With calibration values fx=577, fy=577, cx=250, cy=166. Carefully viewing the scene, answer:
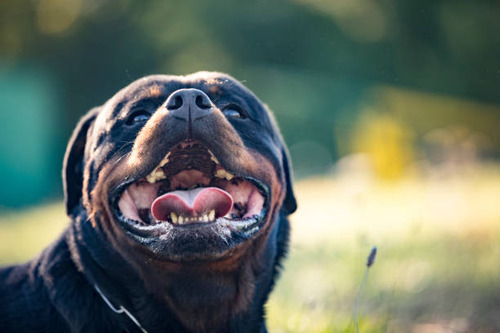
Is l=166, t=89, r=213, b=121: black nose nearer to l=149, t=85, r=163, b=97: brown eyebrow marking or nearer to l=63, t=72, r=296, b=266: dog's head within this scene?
l=63, t=72, r=296, b=266: dog's head

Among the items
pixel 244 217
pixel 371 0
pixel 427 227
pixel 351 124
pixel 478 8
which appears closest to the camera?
pixel 244 217

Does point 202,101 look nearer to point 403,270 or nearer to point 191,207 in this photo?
point 191,207

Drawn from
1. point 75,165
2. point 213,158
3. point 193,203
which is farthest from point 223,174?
point 75,165

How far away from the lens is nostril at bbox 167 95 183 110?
243cm

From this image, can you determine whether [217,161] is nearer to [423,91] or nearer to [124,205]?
[124,205]

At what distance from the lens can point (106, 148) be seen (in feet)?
9.05

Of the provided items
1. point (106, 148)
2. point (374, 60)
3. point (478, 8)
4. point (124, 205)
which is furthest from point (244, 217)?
point (374, 60)

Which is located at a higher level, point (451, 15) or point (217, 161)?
point (451, 15)

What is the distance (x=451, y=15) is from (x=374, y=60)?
20.4 feet

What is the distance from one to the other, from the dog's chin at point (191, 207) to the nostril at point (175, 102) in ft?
0.54

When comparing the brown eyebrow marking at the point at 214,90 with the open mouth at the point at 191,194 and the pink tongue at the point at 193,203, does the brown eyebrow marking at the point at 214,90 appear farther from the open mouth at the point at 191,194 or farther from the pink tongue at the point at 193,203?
the pink tongue at the point at 193,203

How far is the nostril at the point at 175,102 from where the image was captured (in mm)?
2434

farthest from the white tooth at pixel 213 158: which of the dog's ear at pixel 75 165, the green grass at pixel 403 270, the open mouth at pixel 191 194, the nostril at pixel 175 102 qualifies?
the green grass at pixel 403 270

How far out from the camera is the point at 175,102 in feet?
8.00
